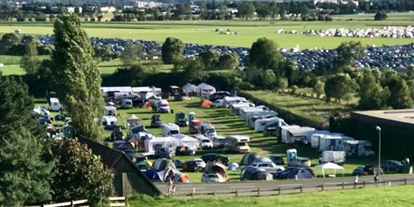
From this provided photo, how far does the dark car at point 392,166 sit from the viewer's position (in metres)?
28.7

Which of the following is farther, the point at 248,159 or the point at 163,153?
the point at 163,153

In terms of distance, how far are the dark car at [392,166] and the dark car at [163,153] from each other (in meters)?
8.97

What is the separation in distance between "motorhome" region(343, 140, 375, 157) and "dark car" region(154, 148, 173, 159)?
740cm

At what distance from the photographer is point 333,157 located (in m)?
31.5

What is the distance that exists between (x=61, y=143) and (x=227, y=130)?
880 inches

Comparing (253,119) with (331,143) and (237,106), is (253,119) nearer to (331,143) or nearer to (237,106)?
(237,106)

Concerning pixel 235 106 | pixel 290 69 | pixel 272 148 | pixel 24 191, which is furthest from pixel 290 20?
pixel 24 191

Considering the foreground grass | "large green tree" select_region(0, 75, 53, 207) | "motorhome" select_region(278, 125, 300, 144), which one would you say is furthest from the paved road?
"motorhome" select_region(278, 125, 300, 144)

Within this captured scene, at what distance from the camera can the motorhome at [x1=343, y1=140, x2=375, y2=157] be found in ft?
110

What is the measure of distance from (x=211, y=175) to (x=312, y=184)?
13.9ft

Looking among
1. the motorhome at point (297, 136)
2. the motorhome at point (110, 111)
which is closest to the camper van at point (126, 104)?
the motorhome at point (110, 111)

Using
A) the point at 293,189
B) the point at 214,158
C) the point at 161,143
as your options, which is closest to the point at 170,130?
the point at 161,143

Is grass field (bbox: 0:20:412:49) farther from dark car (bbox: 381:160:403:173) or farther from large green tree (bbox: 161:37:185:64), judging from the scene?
dark car (bbox: 381:160:403:173)

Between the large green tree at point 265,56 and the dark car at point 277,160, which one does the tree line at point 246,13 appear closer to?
the large green tree at point 265,56
